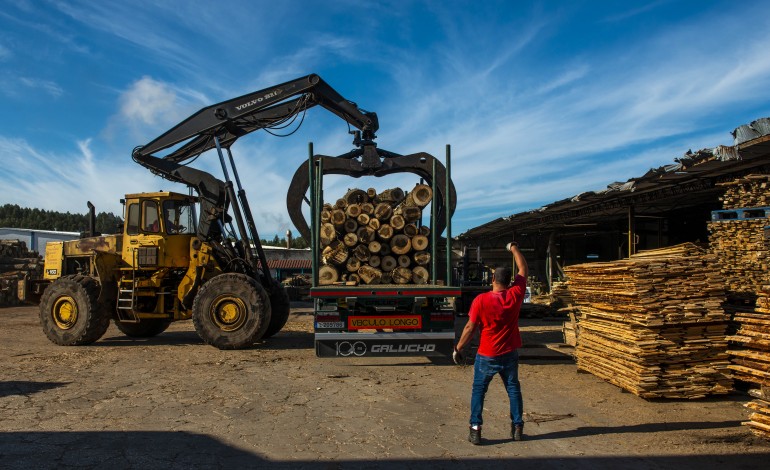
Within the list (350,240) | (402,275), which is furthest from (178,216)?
(402,275)

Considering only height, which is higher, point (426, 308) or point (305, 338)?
point (426, 308)

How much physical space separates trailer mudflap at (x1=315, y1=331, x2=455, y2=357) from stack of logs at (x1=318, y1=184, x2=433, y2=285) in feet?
3.94

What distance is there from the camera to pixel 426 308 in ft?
28.2

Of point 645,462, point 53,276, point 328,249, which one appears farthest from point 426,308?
point 53,276

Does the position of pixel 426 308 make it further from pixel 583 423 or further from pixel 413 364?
pixel 583 423

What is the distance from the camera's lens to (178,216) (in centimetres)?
1155

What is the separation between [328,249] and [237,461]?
4935 millimetres

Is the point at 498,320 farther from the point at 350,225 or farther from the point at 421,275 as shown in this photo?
the point at 350,225

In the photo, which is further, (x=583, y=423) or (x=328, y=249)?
(x=328, y=249)

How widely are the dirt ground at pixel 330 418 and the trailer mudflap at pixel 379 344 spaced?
37cm

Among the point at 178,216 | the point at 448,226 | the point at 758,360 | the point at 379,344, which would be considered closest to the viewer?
the point at 758,360

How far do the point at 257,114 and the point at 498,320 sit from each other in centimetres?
843

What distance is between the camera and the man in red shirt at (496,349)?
5227 mm

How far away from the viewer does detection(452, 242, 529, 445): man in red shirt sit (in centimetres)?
523
